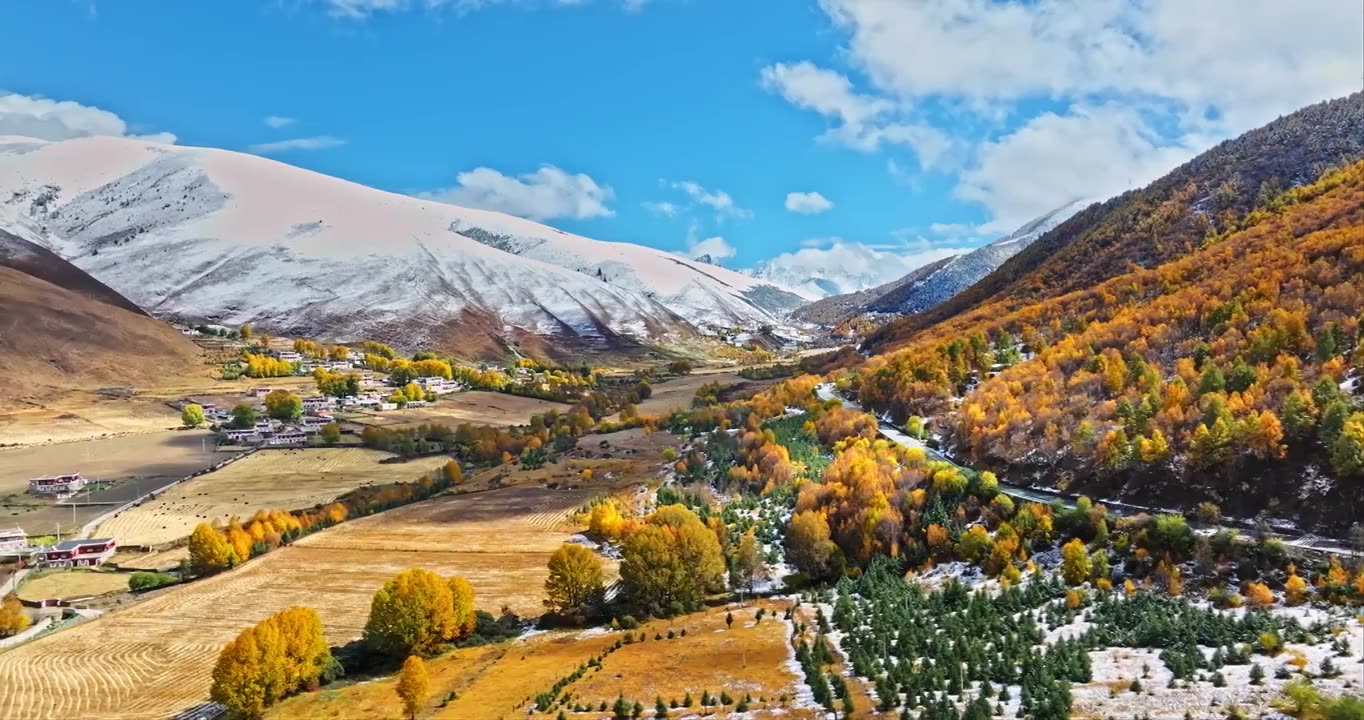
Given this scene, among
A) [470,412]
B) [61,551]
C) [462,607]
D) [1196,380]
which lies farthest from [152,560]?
[1196,380]

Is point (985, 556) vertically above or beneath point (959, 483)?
beneath

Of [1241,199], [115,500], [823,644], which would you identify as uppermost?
[1241,199]

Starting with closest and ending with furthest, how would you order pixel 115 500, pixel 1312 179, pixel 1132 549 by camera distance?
pixel 1132 549
pixel 115 500
pixel 1312 179

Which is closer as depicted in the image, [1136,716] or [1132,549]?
[1136,716]

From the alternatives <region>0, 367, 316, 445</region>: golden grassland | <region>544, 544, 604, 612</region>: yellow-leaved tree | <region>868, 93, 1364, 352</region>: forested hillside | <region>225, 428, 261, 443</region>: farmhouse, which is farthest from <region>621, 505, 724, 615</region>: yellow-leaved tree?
<region>0, 367, 316, 445</region>: golden grassland

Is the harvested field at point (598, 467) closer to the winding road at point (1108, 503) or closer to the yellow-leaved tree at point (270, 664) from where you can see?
the winding road at point (1108, 503)

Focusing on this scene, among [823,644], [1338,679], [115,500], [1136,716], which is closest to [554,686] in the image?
[823,644]

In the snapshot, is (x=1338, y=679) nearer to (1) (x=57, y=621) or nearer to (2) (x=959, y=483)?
(2) (x=959, y=483)
